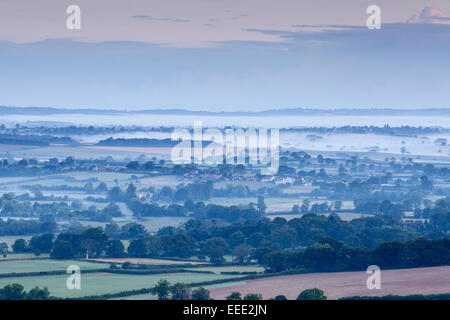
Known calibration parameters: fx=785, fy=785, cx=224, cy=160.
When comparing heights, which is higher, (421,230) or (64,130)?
(64,130)

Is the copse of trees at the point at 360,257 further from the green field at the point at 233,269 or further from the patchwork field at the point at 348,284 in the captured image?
the patchwork field at the point at 348,284

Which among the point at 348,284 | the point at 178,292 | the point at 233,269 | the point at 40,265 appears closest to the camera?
the point at 178,292

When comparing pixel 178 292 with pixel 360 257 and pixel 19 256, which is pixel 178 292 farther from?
pixel 19 256

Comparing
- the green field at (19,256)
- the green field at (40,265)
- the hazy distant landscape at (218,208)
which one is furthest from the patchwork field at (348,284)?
the green field at (19,256)

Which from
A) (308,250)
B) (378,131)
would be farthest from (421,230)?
(378,131)

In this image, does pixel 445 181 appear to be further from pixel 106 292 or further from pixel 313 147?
pixel 106 292

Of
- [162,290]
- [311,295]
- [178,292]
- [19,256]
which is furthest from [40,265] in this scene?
[311,295]

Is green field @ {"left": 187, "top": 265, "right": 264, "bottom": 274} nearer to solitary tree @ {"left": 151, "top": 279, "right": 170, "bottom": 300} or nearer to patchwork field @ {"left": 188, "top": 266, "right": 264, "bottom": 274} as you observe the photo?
patchwork field @ {"left": 188, "top": 266, "right": 264, "bottom": 274}
